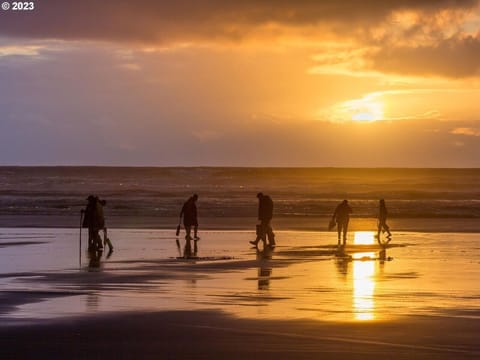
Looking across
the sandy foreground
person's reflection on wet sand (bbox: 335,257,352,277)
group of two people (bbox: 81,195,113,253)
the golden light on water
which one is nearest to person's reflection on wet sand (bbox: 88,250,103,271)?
group of two people (bbox: 81,195,113,253)

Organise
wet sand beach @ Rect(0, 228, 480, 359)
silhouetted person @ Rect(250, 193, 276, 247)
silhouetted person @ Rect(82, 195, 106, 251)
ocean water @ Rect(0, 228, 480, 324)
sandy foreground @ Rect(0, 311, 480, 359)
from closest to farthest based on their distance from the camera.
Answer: sandy foreground @ Rect(0, 311, 480, 359) → wet sand beach @ Rect(0, 228, 480, 359) → ocean water @ Rect(0, 228, 480, 324) → silhouetted person @ Rect(82, 195, 106, 251) → silhouetted person @ Rect(250, 193, 276, 247)

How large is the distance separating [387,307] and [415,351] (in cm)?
406

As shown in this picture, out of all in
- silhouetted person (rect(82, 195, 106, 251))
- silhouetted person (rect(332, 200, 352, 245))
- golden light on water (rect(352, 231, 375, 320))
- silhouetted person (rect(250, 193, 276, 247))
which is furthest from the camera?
silhouetted person (rect(332, 200, 352, 245))

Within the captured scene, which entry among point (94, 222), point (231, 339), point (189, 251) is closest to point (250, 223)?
point (189, 251)

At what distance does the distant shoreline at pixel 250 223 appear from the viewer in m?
47.6

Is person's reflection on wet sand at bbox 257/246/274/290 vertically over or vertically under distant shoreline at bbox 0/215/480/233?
under

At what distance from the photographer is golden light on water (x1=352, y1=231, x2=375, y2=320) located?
53.8ft

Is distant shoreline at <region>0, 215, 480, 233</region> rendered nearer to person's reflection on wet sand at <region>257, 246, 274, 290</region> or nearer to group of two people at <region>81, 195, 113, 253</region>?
Answer: person's reflection on wet sand at <region>257, 246, 274, 290</region>

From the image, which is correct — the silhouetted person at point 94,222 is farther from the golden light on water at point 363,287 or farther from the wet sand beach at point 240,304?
the golden light on water at point 363,287

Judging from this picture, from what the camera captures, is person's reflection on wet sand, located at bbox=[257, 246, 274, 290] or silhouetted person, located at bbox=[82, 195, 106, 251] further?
silhouetted person, located at bbox=[82, 195, 106, 251]

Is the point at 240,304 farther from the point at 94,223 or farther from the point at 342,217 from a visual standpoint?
the point at 342,217

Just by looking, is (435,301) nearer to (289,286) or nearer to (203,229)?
(289,286)

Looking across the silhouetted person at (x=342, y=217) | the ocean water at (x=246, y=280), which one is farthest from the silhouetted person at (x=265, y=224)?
the silhouetted person at (x=342, y=217)

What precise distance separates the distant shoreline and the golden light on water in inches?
705
